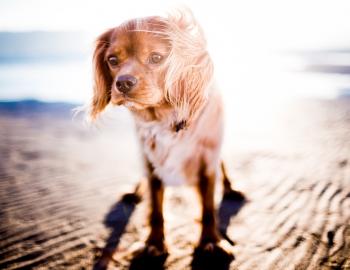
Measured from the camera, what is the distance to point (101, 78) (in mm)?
2920

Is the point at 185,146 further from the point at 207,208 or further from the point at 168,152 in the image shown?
the point at 207,208

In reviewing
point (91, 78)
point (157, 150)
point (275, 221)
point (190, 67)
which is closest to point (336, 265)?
point (275, 221)

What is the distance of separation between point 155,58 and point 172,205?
1.97m

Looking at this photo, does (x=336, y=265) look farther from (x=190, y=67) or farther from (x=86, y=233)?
(x=86, y=233)

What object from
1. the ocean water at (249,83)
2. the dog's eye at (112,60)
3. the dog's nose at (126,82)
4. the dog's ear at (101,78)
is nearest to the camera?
the dog's nose at (126,82)

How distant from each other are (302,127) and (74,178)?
4.45 m

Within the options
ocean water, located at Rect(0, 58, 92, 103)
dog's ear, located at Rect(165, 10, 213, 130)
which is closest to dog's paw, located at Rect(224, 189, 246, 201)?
dog's ear, located at Rect(165, 10, 213, 130)

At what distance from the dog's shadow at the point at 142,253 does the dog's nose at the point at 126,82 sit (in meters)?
1.54

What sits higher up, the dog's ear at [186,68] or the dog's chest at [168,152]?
the dog's ear at [186,68]

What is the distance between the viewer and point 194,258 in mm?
3045

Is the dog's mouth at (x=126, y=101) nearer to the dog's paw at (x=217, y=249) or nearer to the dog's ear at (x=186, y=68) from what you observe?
the dog's ear at (x=186, y=68)

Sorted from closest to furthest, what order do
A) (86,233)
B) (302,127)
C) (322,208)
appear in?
1. (86,233)
2. (322,208)
3. (302,127)

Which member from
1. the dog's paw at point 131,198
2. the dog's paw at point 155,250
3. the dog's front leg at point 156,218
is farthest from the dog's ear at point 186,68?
the dog's paw at point 131,198

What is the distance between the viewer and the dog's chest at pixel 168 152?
9.31 feet
